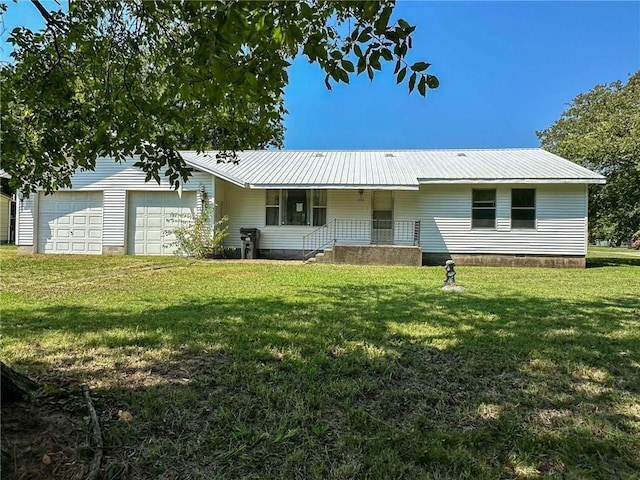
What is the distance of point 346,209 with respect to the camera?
13930 millimetres

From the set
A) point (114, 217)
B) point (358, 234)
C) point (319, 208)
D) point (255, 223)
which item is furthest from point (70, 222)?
point (358, 234)

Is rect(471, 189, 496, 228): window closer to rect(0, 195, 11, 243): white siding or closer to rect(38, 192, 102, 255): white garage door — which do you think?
rect(38, 192, 102, 255): white garage door

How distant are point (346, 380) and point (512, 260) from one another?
467 inches

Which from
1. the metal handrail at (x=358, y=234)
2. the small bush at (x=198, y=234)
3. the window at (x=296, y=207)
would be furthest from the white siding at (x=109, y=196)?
the metal handrail at (x=358, y=234)

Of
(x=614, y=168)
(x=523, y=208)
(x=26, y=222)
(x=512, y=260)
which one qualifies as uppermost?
(x=614, y=168)

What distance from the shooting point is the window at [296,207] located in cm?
1416

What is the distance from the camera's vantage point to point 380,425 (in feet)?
7.73

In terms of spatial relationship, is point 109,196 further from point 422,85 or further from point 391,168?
point 422,85

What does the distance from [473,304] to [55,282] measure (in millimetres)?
7760

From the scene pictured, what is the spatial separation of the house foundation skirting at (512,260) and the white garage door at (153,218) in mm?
8845

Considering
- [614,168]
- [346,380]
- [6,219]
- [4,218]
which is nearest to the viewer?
[346,380]

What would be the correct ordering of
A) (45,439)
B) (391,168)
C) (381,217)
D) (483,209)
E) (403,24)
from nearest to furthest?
(403,24) < (45,439) < (483,209) < (381,217) < (391,168)

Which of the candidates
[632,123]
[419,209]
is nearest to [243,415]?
[419,209]

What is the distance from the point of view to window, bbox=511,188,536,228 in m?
13.0
